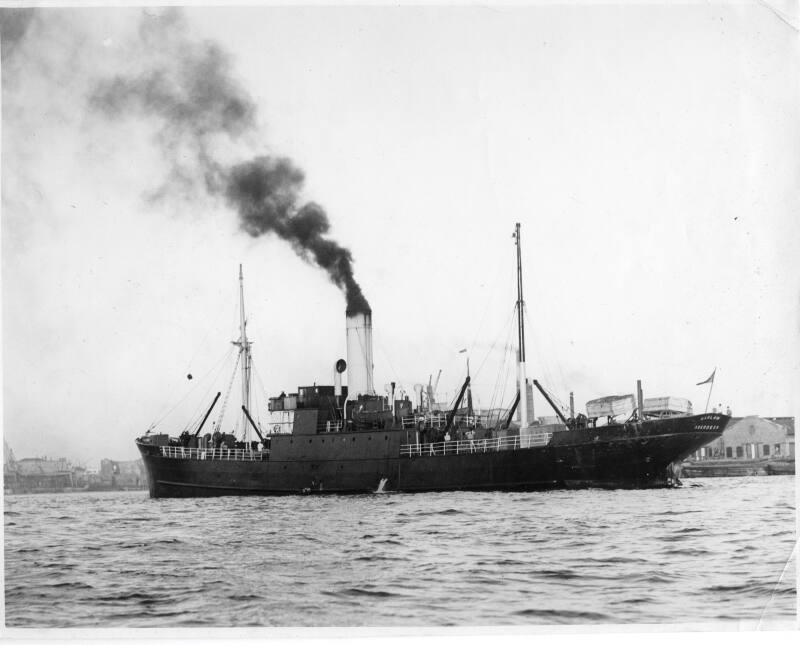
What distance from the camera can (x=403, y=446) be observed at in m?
35.8

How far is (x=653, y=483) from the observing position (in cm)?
3331

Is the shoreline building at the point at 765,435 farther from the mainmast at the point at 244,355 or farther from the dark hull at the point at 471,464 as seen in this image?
the mainmast at the point at 244,355

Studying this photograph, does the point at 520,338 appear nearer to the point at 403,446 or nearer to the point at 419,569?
the point at 403,446

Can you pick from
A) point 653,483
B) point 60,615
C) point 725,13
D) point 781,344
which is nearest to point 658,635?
point 781,344

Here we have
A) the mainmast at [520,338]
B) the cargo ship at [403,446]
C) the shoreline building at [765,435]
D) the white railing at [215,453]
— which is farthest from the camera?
the white railing at [215,453]

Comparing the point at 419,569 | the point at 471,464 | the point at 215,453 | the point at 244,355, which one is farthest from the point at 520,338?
the point at 215,453

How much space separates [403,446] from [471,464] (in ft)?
9.06

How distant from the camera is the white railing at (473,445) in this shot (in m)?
34.2

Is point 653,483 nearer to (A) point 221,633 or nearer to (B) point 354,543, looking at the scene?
(B) point 354,543

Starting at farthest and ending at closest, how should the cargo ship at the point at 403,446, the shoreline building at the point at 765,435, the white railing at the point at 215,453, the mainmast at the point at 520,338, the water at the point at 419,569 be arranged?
the white railing at the point at 215,453 < the cargo ship at the point at 403,446 < the mainmast at the point at 520,338 < the shoreline building at the point at 765,435 < the water at the point at 419,569

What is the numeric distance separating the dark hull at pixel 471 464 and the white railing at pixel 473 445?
11.2 inches

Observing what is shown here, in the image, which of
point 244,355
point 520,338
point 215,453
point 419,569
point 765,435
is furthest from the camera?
point 215,453

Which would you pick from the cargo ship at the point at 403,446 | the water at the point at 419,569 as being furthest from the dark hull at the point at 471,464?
the water at the point at 419,569

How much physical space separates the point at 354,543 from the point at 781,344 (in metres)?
9.55
